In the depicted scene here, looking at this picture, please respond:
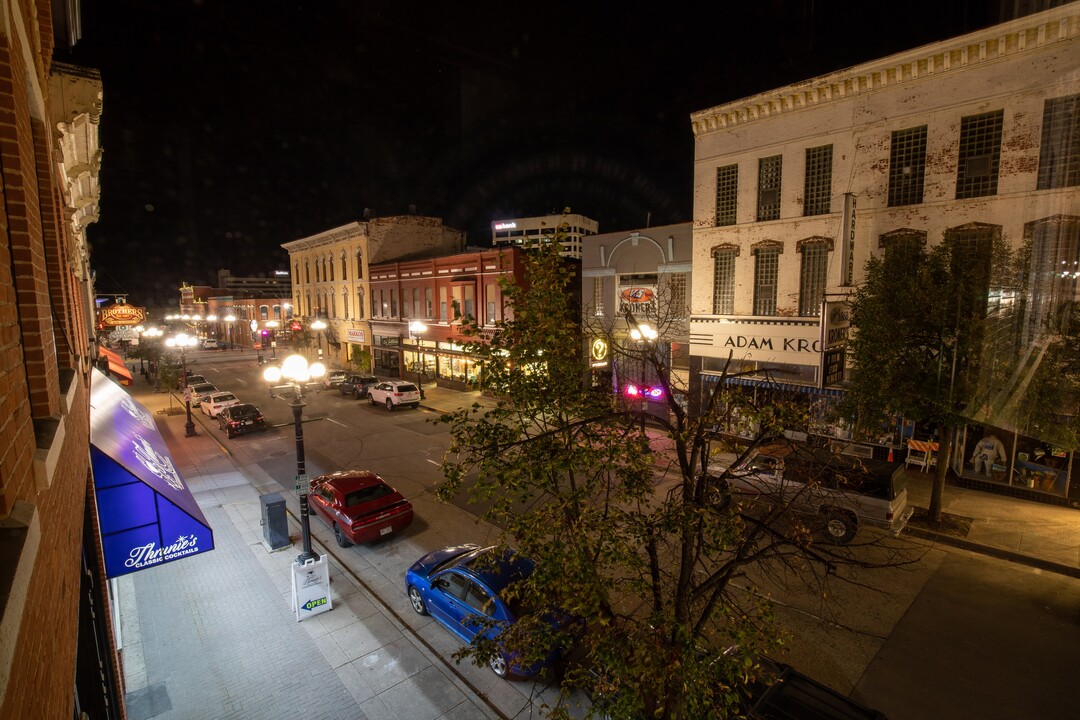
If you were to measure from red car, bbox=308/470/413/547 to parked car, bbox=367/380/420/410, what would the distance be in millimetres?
14417

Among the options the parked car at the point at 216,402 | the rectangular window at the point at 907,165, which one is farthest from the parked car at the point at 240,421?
the rectangular window at the point at 907,165

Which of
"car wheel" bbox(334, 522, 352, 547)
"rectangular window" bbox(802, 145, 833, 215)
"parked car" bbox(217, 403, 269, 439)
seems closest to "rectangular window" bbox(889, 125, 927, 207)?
"rectangular window" bbox(802, 145, 833, 215)

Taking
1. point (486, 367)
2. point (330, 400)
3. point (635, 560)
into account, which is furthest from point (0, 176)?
point (330, 400)

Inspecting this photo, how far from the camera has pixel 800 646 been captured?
8.86m

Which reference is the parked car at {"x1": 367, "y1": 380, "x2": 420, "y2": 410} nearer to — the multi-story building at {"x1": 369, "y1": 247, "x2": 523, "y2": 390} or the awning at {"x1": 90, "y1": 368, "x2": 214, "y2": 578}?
the multi-story building at {"x1": 369, "y1": 247, "x2": 523, "y2": 390}

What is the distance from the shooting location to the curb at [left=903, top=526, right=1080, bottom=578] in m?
11.0

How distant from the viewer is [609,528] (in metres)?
4.96

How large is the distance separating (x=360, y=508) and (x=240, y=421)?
45.7ft

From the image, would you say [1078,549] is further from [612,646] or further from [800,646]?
[612,646]

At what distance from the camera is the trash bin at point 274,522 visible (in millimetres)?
12258

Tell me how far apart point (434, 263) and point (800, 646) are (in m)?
29.0

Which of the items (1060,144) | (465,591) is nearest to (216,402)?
(465,591)

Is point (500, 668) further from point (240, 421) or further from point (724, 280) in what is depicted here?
point (240, 421)

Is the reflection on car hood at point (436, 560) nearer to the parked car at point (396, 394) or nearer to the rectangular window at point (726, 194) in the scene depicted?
the rectangular window at point (726, 194)
